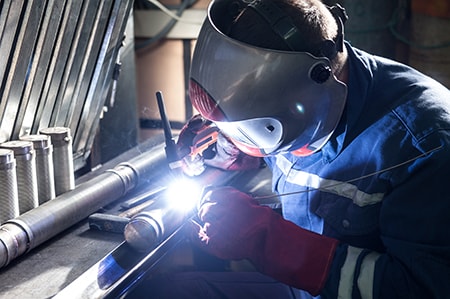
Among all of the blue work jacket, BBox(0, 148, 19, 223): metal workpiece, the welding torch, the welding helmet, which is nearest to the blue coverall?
the blue work jacket

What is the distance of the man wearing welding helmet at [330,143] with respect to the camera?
1145 millimetres

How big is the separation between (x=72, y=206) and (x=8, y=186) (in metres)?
0.23

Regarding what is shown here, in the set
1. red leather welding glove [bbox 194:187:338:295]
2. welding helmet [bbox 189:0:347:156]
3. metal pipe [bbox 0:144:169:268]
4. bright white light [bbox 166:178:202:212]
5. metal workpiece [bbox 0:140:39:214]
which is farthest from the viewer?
bright white light [bbox 166:178:202:212]

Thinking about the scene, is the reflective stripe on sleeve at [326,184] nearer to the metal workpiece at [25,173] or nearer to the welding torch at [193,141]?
the welding torch at [193,141]

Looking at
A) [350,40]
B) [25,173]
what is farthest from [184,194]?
[350,40]

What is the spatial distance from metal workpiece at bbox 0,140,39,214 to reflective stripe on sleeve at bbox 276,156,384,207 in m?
0.72

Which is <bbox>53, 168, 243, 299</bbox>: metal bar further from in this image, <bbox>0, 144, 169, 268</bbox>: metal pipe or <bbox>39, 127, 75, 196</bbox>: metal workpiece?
<bbox>39, 127, 75, 196</bbox>: metal workpiece

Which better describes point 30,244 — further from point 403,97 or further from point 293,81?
point 403,97

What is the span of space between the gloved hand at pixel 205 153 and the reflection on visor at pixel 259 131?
0.40m

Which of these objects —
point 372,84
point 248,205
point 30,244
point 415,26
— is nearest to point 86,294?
point 30,244

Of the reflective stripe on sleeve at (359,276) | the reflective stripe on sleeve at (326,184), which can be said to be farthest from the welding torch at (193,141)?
the reflective stripe on sleeve at (359,276)

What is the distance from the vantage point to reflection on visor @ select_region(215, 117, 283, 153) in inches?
46.7

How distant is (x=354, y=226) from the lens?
4.33 ft

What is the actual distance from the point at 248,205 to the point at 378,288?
35 cm
